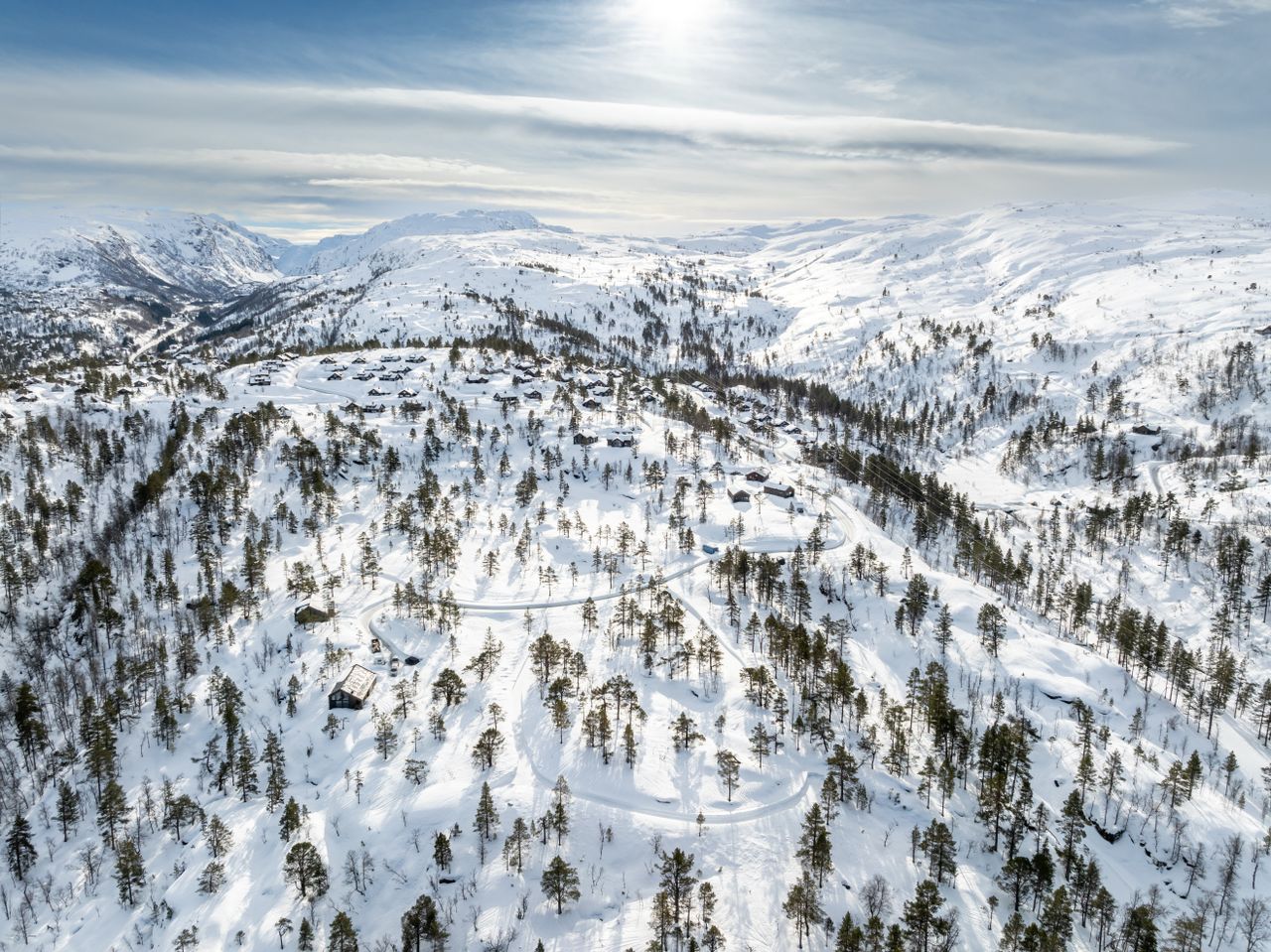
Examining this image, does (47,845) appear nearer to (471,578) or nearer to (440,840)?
(440,840)

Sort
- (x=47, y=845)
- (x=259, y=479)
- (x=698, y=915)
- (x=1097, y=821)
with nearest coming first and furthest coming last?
(x=698, y=915) → (x=47, y=845) → (x=1097, y=821) → (x=259, y=479)

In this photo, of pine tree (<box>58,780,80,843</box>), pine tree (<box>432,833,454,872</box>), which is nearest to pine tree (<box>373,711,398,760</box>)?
pine tree (<box>432,833,454,872</box>)

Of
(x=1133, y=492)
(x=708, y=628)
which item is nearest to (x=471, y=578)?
(x=708, y=628)

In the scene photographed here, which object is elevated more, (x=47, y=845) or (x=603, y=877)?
(x=603, y=877)

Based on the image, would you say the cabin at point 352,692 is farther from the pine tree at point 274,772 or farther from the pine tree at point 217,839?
the pine tree at point 217,839

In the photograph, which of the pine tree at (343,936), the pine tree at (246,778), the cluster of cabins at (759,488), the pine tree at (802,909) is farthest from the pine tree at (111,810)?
the cluster of cabins at (759,488)

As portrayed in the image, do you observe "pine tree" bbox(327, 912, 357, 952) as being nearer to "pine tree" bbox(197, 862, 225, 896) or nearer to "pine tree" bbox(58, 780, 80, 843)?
"pine tree" bbox(197, 862, 225, 896)

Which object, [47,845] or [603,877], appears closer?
[603,877]

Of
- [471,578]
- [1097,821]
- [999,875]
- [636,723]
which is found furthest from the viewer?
[471,578]
